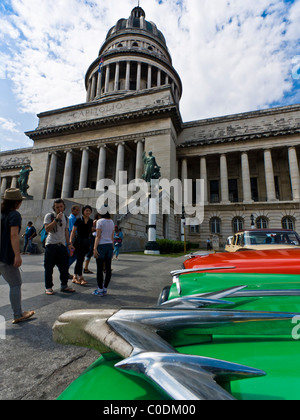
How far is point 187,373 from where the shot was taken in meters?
0.63

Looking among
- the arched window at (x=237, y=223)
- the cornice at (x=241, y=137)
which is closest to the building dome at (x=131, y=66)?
the cornice at (x=241, y=137)

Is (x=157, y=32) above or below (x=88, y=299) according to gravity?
above

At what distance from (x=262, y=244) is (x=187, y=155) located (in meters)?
27.0

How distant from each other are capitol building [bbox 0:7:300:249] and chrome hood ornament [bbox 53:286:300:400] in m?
22.7

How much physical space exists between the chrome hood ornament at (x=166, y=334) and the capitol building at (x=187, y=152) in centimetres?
2273

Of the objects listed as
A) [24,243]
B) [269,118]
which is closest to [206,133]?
[269,118]

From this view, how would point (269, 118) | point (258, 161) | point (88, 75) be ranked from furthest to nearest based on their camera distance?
point (88, 75) → point (258, 161) → point (269, 118)

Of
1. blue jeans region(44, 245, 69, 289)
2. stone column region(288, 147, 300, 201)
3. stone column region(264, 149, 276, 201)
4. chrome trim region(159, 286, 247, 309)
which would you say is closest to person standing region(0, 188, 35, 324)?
blue jeans region(44, 245, 69, 289)

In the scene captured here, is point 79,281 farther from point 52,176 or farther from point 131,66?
point 131,66

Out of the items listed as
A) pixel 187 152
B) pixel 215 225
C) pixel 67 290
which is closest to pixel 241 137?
pixel 187 152

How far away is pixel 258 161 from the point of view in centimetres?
3158

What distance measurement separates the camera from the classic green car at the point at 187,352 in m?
0.63
